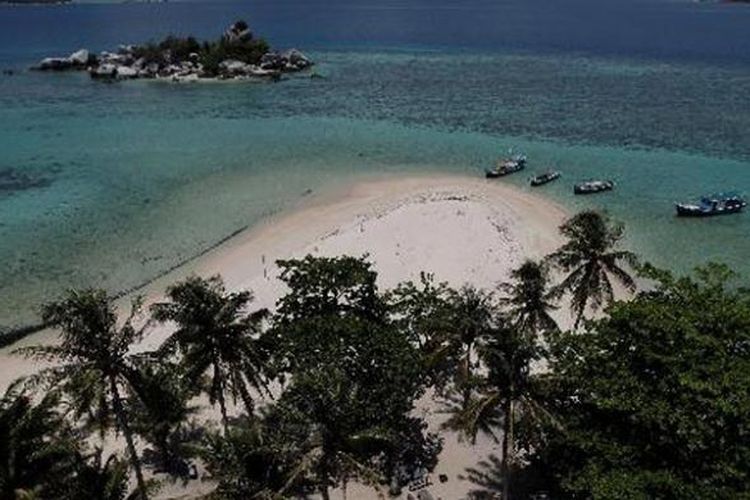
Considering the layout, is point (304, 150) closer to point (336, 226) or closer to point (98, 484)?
point (336, 226)

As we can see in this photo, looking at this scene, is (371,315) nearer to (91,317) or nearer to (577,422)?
(577,422)

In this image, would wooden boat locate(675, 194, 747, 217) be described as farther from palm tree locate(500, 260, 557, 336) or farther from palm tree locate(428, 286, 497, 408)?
palm tree locate(428, 286, 497, 408)

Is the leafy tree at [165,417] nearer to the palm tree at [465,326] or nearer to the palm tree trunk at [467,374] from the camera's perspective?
the palm tree at [465,326]

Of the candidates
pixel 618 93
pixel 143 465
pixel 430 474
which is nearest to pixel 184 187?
pixel 143 465

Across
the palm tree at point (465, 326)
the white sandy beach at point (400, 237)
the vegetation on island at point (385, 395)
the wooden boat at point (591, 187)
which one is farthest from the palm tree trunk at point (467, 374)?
the wooden boat at point (591, 187)

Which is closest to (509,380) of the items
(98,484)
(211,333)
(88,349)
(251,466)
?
(251,466)

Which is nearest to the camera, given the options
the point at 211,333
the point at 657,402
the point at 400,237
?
the point at 657,402
